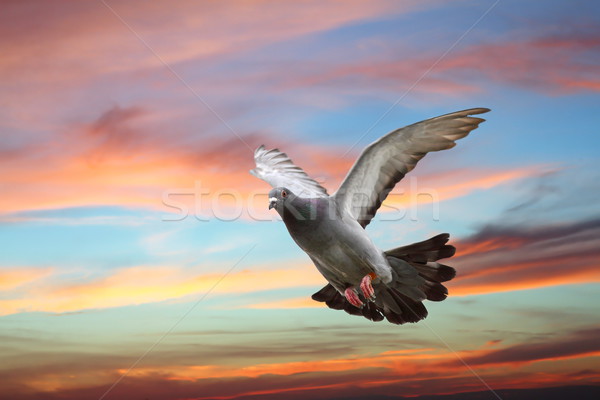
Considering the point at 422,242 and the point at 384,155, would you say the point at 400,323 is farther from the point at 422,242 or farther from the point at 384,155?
the point at 384,155

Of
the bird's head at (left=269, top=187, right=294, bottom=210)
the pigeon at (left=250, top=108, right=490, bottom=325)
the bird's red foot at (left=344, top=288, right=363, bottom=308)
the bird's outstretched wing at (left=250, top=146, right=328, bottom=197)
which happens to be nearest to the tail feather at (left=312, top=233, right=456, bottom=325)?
the pigeon at (left=250, top=108, right=490, bottom=325)

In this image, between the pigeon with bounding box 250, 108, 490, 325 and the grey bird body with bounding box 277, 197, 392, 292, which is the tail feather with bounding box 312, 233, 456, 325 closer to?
the pigeon with bounding box 250, 108, 490, 325

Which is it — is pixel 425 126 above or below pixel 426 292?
above

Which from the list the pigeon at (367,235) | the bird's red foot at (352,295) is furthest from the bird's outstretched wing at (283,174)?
the bird's red foot at (352,295)

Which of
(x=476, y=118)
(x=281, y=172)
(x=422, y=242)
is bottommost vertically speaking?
(x=422, y=242)

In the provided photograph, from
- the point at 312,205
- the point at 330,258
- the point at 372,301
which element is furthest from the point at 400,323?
the point at 312,205

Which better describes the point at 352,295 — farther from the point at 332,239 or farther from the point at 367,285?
the point at 332,239

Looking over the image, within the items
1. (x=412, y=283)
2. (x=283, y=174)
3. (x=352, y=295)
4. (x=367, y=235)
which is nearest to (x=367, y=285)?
(x=352, y=295)
